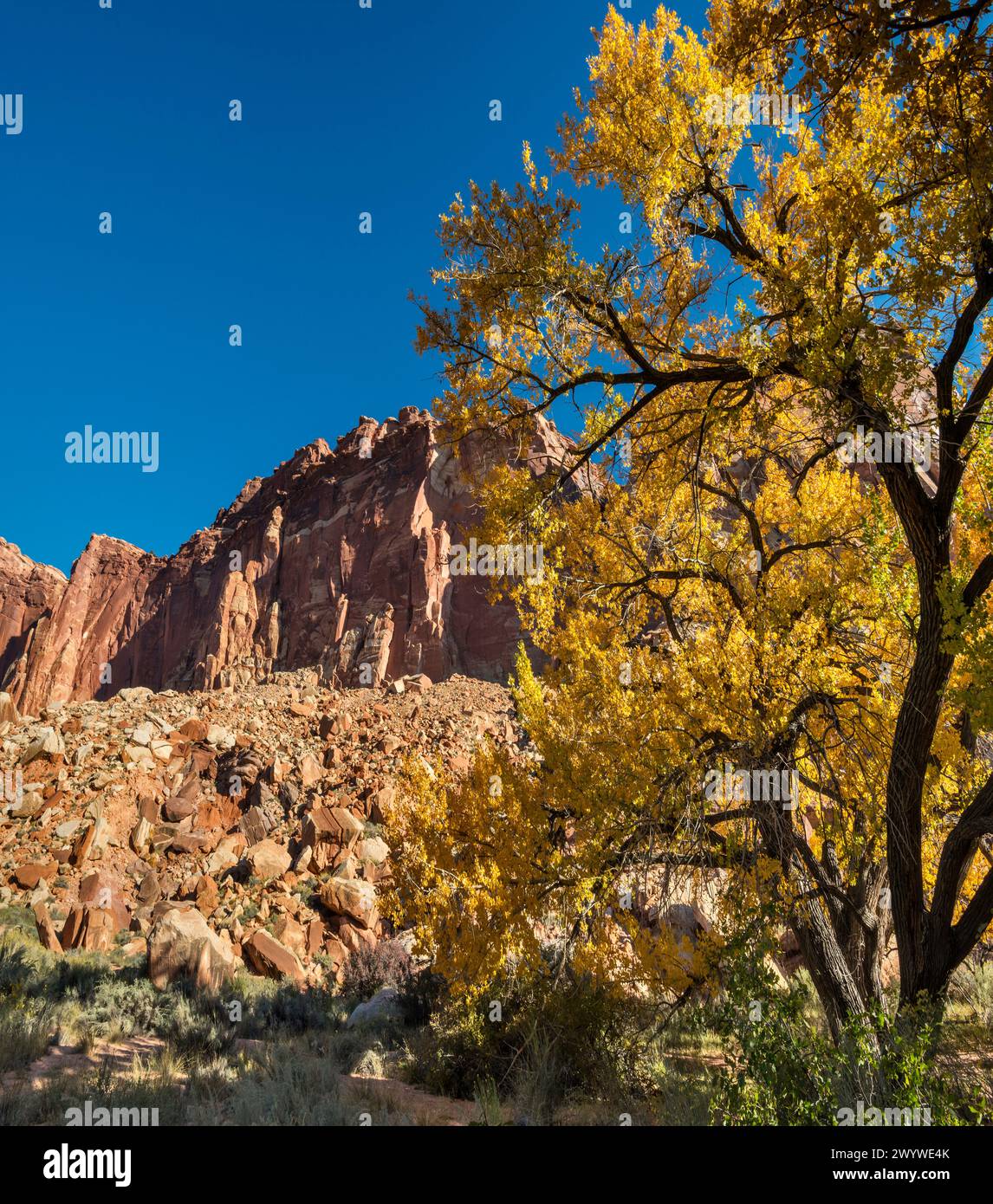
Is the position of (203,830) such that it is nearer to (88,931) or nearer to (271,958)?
(88,931)

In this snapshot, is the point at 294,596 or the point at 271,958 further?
the point at 294,596

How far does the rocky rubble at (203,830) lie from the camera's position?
12461 mm

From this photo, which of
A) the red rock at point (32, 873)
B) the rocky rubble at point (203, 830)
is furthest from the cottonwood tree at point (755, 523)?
the red rock at point (32, 873)

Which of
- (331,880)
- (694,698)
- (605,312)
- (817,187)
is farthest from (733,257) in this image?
(331,880)

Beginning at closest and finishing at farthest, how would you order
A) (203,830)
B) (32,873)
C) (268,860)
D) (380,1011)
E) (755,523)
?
(755,523) → (380,1011) → (32,873) → (268,860) → (203,830)

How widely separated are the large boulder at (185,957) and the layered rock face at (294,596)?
3071 centimetres

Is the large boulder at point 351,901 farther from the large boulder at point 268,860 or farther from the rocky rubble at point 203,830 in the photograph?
the large boulder at point 268,860

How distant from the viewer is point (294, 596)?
63000 millimetres

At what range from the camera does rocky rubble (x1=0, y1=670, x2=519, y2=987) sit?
12461 millimetres

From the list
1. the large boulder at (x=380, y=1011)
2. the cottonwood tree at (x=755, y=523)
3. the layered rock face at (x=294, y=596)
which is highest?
the layered rock face at (x=294, y=596)

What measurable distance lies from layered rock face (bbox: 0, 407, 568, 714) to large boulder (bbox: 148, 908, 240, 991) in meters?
30.7

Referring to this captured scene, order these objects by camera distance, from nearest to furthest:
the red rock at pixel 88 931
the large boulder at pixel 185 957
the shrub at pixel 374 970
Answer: the large boulder at pixel 185 957 → the shrub at pixel 374 970 → the red rock at pixel 88 931

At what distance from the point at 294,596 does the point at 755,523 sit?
59.8 m

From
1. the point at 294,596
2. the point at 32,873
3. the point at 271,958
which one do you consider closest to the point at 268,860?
the point at 271,958
